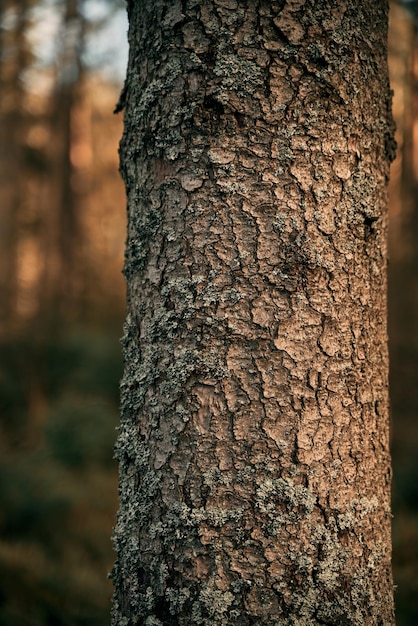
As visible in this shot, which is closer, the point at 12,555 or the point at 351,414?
the point at 351,414

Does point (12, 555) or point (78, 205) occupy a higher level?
point (78, 205)

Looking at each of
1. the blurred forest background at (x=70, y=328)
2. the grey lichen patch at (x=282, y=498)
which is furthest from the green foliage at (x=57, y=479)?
the grey lichen patch at (x=282, y=498)

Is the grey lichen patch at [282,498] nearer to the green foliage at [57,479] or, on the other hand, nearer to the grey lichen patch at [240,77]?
the grey lichen patch at [240,77]

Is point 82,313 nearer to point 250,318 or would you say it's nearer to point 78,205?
point 78,205

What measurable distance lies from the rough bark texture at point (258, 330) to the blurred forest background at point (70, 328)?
201cm

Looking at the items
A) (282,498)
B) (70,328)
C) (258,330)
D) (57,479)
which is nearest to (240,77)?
(258,330)

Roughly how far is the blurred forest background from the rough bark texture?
6.60 feet

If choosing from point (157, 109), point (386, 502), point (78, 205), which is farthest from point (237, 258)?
point (78, 205)

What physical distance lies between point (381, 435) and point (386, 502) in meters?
0.17

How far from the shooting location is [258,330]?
1.19 m

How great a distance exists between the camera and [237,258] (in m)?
1.21

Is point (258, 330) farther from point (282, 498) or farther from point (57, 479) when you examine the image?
point (57, 479)

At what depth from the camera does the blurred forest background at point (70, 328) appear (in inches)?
154

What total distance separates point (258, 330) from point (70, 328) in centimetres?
948
